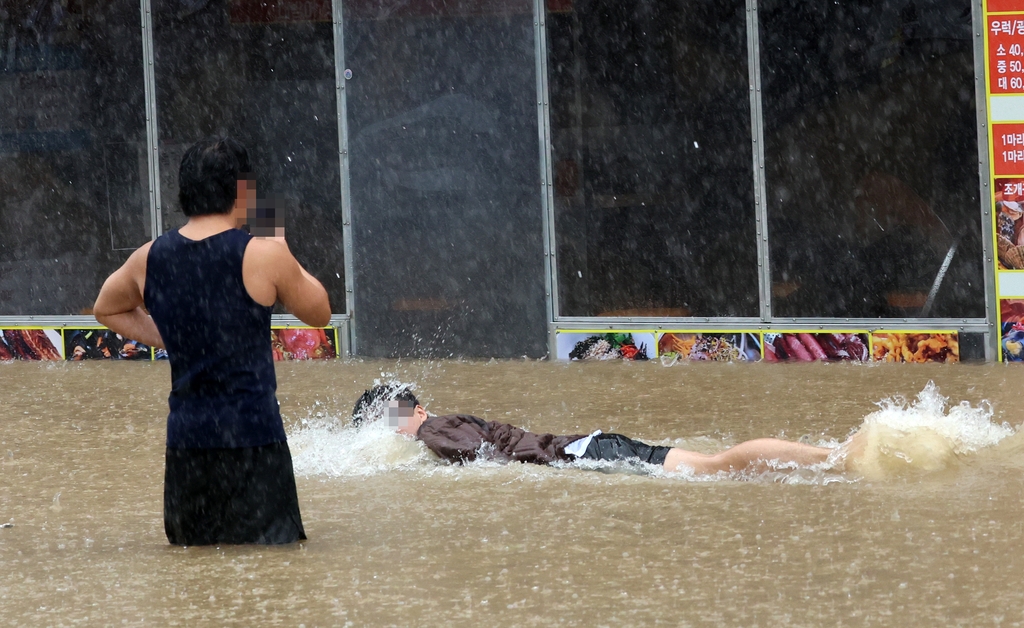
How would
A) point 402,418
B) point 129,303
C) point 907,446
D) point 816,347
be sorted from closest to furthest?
point 129,303 < point 907,446 < point 402,418 < point 816,347

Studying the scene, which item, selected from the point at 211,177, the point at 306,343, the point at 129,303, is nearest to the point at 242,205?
the point at 211,177

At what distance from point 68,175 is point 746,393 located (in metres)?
7.41

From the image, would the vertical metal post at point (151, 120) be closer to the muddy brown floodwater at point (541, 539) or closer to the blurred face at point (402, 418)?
the muddy brown floodwater at point (541, 539)

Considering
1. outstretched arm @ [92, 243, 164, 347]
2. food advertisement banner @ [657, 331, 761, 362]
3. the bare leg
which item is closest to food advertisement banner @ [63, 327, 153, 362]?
food advertisement banner @ [657, 331, 761, 362]

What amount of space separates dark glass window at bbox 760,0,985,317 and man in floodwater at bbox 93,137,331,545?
22.9 feet

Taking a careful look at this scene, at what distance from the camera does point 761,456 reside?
6457 millimetres

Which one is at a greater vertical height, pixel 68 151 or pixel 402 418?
pixel 68 151

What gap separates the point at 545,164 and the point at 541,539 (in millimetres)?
6808

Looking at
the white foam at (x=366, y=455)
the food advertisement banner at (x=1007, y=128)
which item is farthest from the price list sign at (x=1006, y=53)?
the white foam at (x=366, y=455)

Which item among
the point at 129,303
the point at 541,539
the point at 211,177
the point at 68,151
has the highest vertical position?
the point at 68,151

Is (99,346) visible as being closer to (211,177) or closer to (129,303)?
(129,303)

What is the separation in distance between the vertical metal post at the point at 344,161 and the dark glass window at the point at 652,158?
193 centimetres

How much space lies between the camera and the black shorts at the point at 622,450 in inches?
268

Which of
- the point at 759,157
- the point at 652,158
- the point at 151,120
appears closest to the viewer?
the point at 759,157
